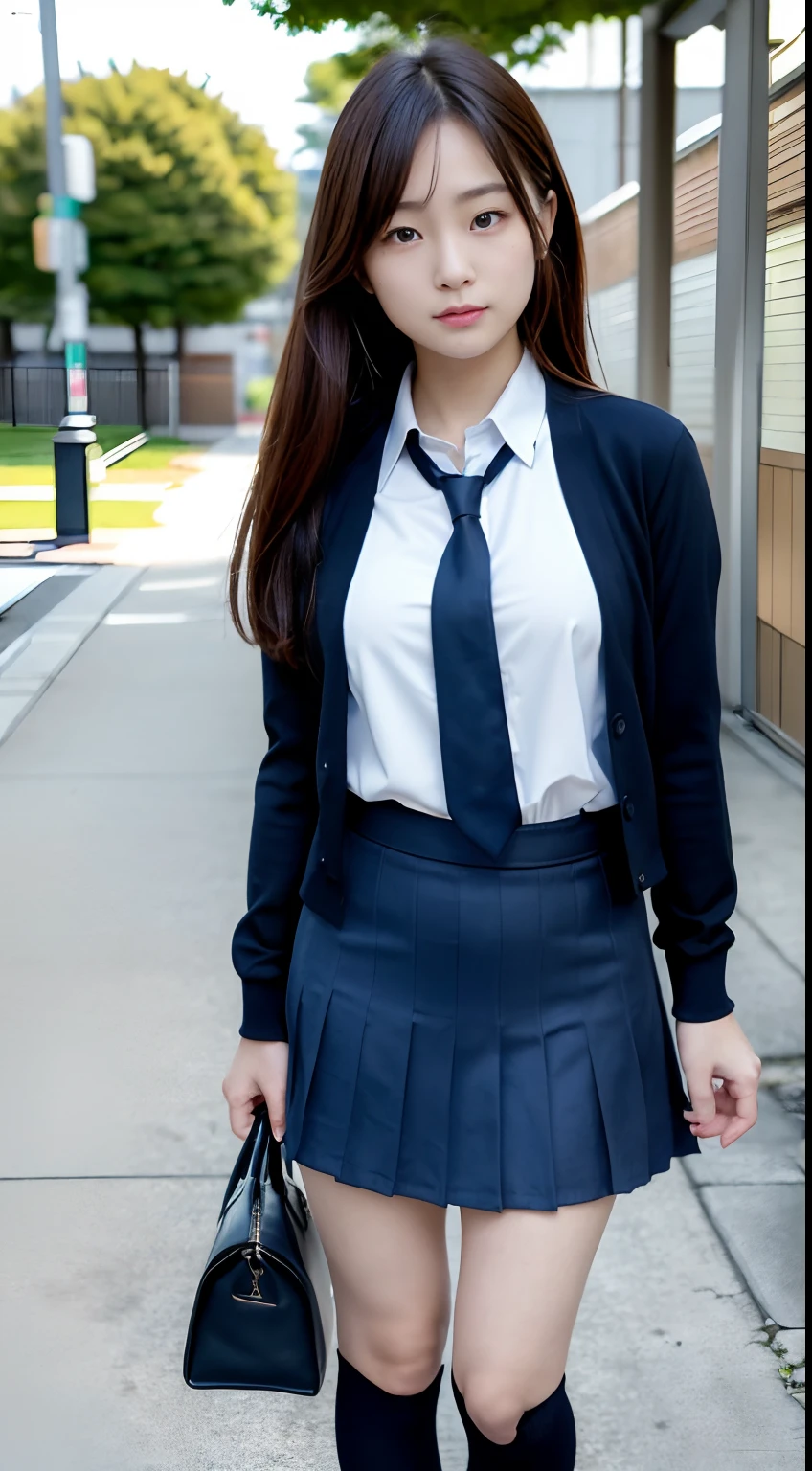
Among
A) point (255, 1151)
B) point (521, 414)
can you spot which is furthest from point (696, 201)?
point (255, 1151)

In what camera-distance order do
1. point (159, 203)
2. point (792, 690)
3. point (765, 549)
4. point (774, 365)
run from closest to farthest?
1. point (159, 203)
2. point (774, 365)
3. point (792, 690)
4. point (765, 549)

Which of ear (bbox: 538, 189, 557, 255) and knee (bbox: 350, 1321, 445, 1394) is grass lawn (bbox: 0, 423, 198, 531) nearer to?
ear (bbox: 538, 189, 557, 255)

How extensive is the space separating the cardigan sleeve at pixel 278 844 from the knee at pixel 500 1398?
1.40 ft

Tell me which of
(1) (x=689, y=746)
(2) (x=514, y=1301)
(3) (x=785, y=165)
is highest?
(3) (x=785, y=165)

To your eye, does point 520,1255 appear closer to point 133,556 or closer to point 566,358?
point 566,358

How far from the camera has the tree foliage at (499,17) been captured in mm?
5328

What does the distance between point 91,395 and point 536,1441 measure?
2703 mm

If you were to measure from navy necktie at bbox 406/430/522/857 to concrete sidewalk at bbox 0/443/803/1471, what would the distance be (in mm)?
1340

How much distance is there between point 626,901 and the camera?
1.63 meters

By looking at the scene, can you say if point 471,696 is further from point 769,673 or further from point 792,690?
point 769,673

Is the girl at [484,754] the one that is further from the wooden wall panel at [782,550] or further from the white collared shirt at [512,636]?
the wooden wall panel at [782,550]

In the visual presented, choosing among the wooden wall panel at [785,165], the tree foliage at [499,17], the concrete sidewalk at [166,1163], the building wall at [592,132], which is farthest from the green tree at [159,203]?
the building wall at [592,132]

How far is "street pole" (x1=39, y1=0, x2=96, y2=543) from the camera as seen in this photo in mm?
3656

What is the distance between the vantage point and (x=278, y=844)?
69.0 inches
